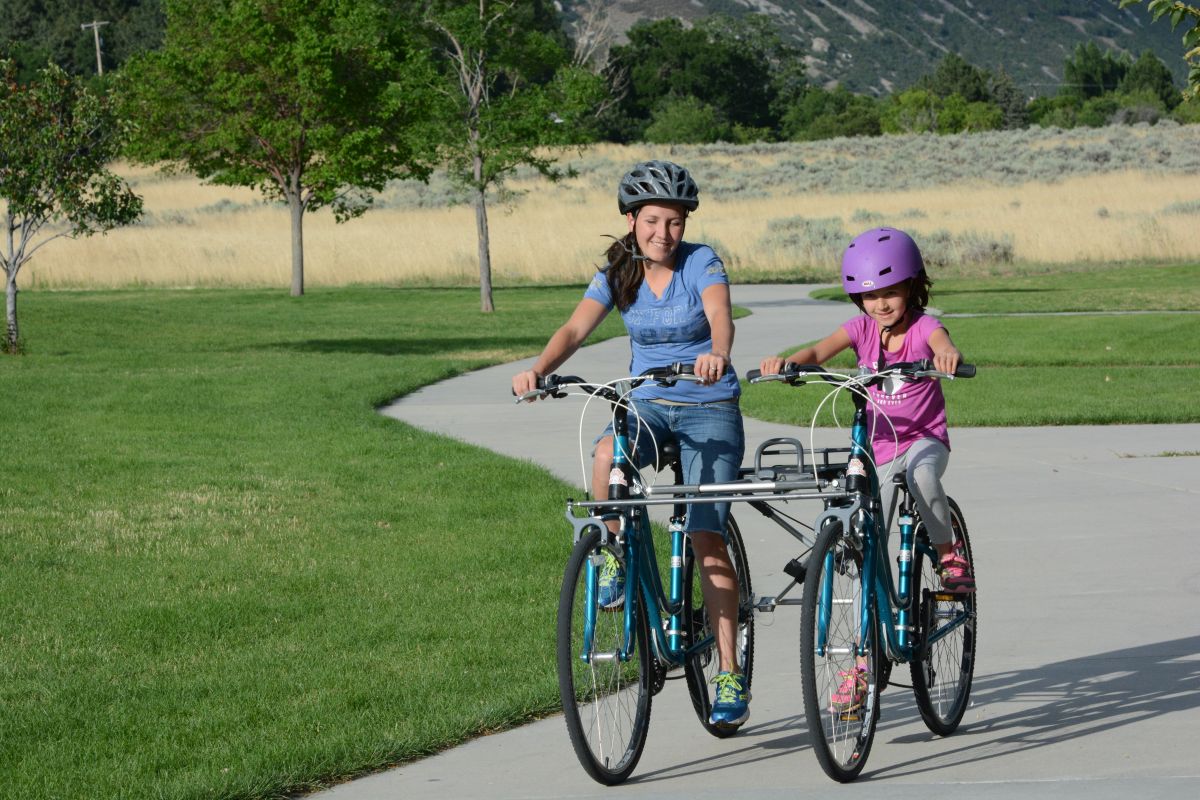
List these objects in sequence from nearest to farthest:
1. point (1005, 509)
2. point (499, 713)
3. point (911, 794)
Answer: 1. point (911, 794)
2. point (499, 713)
3. point (1005, 509)

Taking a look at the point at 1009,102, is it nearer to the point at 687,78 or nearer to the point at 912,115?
the point at 912,115

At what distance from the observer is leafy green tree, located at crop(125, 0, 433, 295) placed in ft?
119

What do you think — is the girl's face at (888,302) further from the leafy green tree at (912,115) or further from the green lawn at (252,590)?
the leafy green tree at (912,115)

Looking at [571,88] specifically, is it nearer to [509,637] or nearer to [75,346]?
[75,346]

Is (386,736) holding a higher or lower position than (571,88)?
lower

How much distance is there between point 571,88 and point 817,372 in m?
26.7

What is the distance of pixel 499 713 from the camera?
5.59 metres

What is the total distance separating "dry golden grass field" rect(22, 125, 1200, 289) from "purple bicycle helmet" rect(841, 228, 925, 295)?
37.2 metres

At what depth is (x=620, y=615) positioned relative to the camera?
4.91 meters

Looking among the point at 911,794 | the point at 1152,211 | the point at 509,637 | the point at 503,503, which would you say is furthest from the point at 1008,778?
the point at 1152,211

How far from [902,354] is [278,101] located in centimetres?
3452

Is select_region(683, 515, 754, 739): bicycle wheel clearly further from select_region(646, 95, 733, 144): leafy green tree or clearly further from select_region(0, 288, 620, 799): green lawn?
select_region(646, 95, 733, 144): leafy green tree

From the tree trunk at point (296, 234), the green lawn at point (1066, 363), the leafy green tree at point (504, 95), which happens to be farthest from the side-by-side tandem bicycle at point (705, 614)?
the tree trunk at point (296, 234)

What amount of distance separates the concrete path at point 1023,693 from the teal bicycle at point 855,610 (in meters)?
0.18
